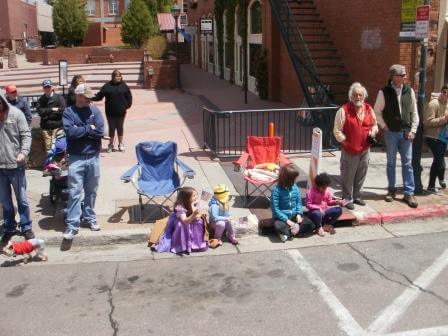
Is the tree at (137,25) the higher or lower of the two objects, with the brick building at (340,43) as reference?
higher

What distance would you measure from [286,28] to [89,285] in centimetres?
1024

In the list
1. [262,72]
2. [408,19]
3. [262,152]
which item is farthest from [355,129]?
[262,72]

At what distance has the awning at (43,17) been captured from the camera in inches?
2858

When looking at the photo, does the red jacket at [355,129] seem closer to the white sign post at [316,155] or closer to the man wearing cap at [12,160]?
the white sign post at [316,155]

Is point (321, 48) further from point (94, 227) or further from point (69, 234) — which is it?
point (69, 234)

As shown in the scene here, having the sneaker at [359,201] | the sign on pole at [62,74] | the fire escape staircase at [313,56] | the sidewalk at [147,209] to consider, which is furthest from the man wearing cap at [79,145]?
the fire escape staircase at [313,56]

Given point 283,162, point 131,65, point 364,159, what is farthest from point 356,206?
point 131,65

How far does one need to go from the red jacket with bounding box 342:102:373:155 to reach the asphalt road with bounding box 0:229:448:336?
58.0 inches

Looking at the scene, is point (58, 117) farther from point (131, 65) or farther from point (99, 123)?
point (131, 65)

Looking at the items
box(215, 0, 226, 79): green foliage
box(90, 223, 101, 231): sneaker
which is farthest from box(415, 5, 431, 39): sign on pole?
box(215, 0, 226, 79): green foliage

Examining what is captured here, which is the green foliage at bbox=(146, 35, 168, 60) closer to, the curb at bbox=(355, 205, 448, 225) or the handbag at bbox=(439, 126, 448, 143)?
the handbag at bbox=(439, 126, 448, 143)

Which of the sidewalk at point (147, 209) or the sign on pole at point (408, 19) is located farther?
the sign on pole at point (408, 19)

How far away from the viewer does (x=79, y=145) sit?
21.8ft

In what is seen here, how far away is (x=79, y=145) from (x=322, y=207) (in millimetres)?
3192
